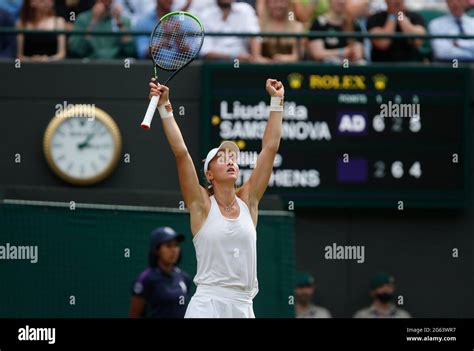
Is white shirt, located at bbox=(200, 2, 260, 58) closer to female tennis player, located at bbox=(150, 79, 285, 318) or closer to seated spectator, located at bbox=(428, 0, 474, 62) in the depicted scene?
seated spectator, located at bbox=(428, 0, 474, 62)

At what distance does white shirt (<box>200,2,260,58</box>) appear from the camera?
13219 millimetres

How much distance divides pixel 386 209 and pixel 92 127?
2.46 m

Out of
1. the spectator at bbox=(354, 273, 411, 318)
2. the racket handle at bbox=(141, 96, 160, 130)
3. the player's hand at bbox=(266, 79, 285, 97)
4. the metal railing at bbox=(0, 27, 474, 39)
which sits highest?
the metal railing at bbox=(0, 27, 474, 39)

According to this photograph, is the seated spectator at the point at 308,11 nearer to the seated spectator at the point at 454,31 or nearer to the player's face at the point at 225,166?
the seated spectator at the point at 454,31

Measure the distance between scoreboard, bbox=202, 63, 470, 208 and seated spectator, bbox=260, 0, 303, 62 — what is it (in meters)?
0.45

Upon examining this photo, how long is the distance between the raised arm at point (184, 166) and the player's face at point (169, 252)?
260cm

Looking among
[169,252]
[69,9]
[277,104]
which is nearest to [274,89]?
[277,104]

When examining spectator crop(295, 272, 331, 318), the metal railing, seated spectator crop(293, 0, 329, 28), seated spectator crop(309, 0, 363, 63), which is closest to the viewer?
spectator crop(295, 272, 331, 318)

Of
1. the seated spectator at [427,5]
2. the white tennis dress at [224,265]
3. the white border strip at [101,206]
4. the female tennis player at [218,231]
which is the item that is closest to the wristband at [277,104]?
the female tennis player at [218,231]

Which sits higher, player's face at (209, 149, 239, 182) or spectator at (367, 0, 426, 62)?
spectator at (367, 0, 426, 62)

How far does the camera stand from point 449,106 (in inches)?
515

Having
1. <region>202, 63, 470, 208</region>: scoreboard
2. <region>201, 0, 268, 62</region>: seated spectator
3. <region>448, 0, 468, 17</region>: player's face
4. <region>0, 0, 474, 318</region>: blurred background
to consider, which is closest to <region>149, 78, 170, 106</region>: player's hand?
<region>0, 0, 474, 318</region>: blurred background

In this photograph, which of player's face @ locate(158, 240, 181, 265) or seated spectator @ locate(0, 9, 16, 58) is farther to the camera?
seated spectator @ locate(0, 9, 16, 58)

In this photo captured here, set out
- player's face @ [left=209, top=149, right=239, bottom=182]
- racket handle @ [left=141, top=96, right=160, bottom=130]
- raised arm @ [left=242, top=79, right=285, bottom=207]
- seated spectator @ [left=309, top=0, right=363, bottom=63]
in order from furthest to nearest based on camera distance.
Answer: seated spectator @ [left=309, top=0, right=363, bottom=63], raised arm @ [left=242, top=79, right=285, bottom=207], player's face @ [left=209, top=149, right=239, bottom=182], racket handle @ [left=141, top=96, right=160, bottom=130]
